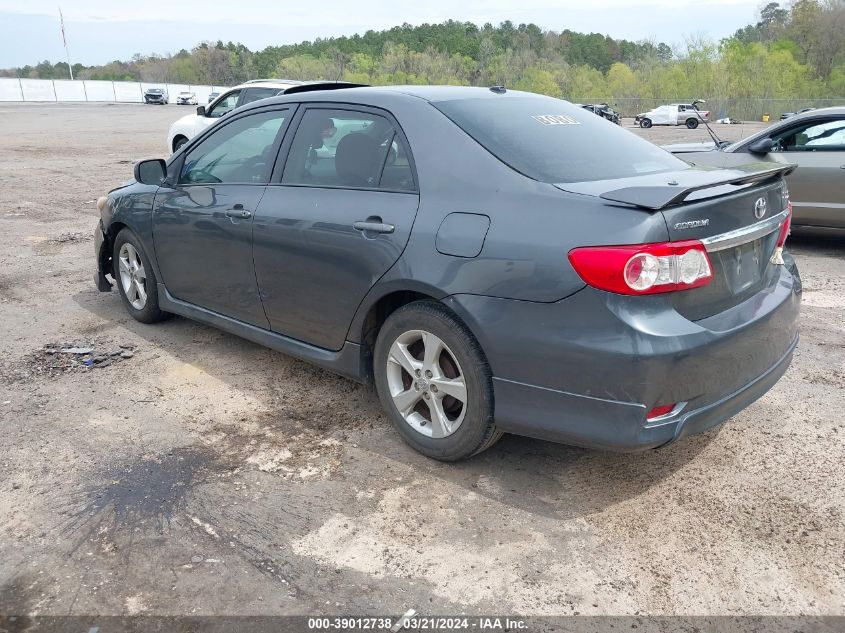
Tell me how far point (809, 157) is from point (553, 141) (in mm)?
5702

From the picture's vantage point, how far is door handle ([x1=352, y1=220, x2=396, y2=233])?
3527mm

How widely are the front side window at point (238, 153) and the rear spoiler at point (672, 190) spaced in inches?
86.0

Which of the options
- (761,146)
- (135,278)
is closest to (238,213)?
(135,278)

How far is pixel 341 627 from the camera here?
8.32 feet

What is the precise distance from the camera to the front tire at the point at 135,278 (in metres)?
5.36

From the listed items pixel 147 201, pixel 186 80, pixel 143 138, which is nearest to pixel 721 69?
pixel 143 138

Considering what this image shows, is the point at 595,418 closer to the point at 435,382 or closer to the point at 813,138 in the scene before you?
the point at 435,382

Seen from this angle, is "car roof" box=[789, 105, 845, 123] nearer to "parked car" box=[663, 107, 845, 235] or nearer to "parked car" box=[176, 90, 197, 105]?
"parked car" box=[663, 107, 845, 235]

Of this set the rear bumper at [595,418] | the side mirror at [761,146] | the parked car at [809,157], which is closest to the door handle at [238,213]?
the rear bumper at [595,418]

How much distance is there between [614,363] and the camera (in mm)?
2844

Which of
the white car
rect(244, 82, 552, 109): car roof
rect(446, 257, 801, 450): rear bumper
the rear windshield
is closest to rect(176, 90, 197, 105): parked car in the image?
the white car

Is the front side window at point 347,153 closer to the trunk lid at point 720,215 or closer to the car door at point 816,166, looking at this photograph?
the trunk lid at point 720,215

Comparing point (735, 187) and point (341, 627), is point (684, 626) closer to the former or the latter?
point (341, 627)

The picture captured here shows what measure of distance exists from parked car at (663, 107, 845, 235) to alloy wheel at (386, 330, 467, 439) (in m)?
5.49
